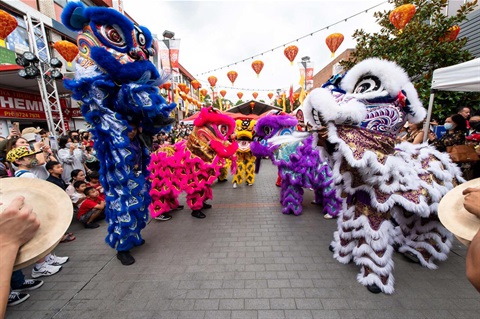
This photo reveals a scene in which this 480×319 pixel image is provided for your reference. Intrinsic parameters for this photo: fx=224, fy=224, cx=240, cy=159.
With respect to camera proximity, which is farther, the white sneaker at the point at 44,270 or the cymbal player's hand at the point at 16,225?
the white sneaker at the point at 44,270

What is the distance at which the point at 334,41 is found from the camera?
763 centimetres

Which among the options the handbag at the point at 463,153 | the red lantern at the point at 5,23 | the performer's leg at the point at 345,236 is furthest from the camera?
the red lantern at the point at 5,23

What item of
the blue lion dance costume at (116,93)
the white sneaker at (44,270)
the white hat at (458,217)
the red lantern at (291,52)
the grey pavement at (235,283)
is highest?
the red lantern at (291,52)

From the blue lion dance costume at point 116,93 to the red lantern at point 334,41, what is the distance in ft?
22.8

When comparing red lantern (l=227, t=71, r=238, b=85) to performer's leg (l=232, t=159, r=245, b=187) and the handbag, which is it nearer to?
performer's leg (l=232, t=159, r=245, b=187)

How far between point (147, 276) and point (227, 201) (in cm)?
281

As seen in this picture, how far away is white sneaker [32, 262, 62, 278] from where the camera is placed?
8.57ft

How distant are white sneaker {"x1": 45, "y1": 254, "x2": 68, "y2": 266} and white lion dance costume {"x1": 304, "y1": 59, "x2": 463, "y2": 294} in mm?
3465

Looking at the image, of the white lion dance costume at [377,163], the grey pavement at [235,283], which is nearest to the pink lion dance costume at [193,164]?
the grey pavement at [235,283]

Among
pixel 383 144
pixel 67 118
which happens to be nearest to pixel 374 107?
pixel 383 144

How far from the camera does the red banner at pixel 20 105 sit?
870 centimetres

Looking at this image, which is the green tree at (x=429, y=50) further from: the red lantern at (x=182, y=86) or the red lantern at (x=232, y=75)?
the red lantern at (x=182, y=86)

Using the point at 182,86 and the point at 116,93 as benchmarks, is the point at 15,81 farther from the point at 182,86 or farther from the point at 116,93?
the point at 182,86

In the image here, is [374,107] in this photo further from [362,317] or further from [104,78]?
[104,78]
